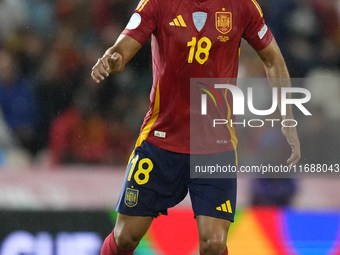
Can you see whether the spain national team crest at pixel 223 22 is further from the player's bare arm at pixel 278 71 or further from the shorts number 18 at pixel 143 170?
the shorts number 18 at pixel 143 170

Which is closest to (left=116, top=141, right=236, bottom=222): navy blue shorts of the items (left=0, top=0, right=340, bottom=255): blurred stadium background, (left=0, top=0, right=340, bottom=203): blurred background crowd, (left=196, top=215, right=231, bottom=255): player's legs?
(left=196, top=215, right=231, bottom=255): player's legs

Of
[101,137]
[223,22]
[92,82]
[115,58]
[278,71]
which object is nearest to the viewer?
[115,58]

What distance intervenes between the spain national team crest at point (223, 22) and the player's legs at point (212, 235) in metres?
0.91

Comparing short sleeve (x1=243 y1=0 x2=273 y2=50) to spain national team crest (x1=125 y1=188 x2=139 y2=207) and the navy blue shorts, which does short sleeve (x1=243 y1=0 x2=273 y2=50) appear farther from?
spain national team crest (x1=125 y1=188 x2=139 y2=207)

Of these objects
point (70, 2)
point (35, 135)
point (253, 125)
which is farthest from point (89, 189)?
point (70, 2)

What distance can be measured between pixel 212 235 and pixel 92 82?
2.26m

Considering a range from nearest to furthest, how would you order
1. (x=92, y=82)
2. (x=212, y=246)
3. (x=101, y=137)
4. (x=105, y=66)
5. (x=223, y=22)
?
(x=105, y=66)
(x=212, y=246)
(x=223, y=22)
(x=101, y=137)
(x=92, y=82)

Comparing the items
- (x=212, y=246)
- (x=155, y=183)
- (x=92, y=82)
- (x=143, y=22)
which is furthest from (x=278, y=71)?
(x=92, y=82)

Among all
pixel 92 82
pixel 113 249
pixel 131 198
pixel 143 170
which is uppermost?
pixel 92 82

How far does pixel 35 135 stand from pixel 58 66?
64 cm

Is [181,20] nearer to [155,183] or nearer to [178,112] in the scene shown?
[178,112]

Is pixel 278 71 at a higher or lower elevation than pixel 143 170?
higher

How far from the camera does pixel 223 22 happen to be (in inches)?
95.3

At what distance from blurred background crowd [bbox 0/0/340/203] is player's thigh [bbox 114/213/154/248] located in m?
1.58
